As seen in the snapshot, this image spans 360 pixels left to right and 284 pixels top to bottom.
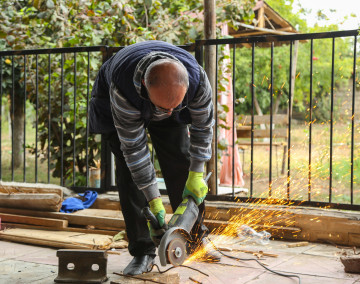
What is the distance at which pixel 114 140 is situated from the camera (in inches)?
132

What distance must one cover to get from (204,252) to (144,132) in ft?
3.92

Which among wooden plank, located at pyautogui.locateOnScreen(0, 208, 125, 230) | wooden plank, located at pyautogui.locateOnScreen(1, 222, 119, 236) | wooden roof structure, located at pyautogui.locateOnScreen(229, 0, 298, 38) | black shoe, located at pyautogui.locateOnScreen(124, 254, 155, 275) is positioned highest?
wooden roof structure, located at pyautogui.locateOnScreen(229, 0, 298, 38)

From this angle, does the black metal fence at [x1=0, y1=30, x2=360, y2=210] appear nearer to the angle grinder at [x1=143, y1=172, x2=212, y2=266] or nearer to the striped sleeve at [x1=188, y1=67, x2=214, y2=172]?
the striped sleeve at [x1=188, y1=67, x2=214, y2=172]

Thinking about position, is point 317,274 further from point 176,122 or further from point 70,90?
point 70,90

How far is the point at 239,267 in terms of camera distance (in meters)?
3.52

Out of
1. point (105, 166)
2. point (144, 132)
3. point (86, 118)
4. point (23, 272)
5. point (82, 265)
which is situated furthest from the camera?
point (86, 118)

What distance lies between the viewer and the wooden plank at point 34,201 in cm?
480

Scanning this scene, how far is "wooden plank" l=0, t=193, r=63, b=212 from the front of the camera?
4.80m

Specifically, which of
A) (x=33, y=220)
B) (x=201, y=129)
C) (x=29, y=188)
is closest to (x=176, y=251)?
(x=201, y=129)

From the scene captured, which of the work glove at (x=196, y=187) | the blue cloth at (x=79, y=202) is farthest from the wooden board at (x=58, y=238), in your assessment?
the work glove at (x=196, y=187)

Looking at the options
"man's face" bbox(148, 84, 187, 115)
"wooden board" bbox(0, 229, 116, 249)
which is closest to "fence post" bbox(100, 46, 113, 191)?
"wooden board" bbox(0, 229, 116, 249)

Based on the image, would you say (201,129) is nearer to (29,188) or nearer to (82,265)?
(82,265)

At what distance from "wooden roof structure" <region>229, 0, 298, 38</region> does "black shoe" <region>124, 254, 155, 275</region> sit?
6.59 metres

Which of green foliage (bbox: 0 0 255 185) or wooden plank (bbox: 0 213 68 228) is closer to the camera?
wooden plank (bbox: 0 213 68 228)
